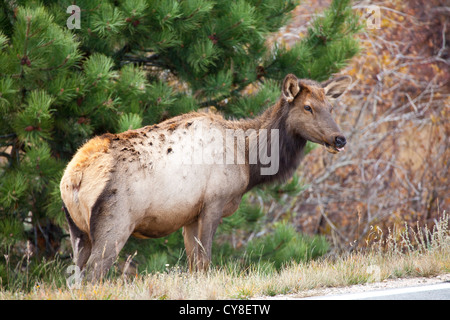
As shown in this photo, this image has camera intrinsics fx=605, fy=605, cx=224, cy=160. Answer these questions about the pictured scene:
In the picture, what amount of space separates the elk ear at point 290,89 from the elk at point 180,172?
0.01 meters

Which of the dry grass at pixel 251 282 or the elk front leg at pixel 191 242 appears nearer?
the dry grass at pixel 251 282

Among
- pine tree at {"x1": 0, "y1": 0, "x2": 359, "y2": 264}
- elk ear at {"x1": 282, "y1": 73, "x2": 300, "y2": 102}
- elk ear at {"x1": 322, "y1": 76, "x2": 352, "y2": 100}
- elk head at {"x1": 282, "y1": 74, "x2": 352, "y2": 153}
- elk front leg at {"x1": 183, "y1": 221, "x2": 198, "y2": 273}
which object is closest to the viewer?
elk front leg at {"x1": 183, "y1": 221, "x2": 198, "y2": 273}

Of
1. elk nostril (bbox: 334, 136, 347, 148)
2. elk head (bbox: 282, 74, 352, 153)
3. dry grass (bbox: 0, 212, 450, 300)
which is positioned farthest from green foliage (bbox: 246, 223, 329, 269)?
elk nostril (bbox: 334, 136, 347, 148)

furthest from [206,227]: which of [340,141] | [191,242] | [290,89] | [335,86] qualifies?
[335,86]

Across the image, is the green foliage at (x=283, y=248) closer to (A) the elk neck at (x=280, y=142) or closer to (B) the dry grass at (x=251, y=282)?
(A) the elk neck at (x=280, y=142)

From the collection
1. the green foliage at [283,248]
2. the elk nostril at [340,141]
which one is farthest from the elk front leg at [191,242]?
the green foliage at [283,248]

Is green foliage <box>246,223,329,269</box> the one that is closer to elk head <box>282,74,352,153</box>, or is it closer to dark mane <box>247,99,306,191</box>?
dark mane <box>247,99,306,191</box>

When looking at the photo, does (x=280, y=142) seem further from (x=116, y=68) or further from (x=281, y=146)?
(x=116, y=68)

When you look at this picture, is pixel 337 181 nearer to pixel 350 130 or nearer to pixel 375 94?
pixel 350 130

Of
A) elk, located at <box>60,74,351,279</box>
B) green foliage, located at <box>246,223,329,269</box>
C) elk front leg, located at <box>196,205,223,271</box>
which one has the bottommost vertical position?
green foliage, located at <box>246,223,329,269</box>

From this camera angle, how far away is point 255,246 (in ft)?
40.9

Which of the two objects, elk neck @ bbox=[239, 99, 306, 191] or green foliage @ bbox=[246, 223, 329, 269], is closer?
elk neck @ bbox=[239, 99, 306, 191]

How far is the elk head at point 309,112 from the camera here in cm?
759

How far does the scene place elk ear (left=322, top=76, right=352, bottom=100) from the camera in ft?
27.5
